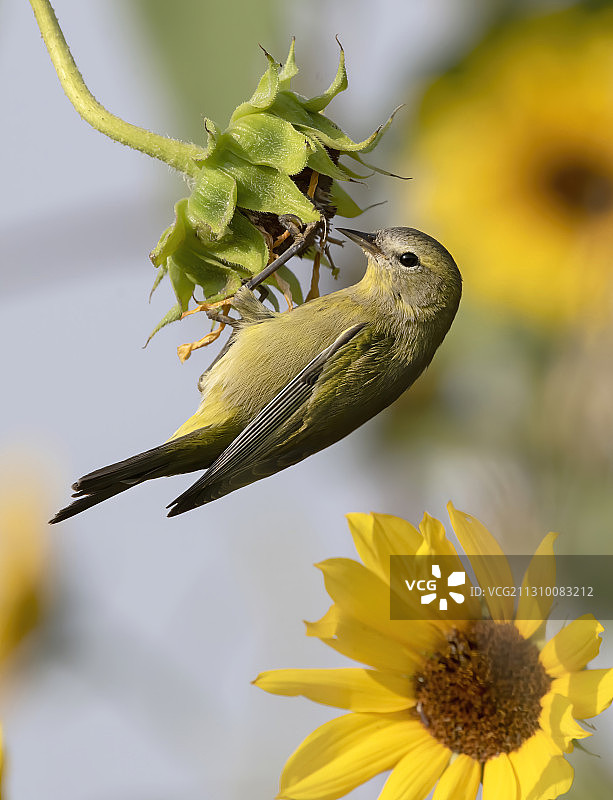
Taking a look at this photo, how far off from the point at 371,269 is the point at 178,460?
0.51 metres

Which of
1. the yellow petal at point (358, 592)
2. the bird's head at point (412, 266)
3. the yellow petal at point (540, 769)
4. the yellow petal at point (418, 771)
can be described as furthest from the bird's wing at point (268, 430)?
the yellow petal at point (540, 769)

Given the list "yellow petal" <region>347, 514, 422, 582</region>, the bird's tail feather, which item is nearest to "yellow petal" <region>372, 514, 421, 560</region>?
"yellow petal" <region>347, 514, 422, 582</region>

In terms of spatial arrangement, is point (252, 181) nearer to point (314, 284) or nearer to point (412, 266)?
point (314, 284)

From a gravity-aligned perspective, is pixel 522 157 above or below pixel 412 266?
above

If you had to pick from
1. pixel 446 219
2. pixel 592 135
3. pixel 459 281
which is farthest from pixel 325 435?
pixel 592 135

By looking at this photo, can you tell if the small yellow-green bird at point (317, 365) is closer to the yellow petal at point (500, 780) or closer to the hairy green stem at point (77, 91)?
the hairy green stem at point (77, 91)

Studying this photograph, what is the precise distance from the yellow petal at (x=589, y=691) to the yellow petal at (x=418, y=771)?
209mm

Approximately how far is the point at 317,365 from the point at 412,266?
0.25m

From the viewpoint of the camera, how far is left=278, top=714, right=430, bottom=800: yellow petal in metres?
1.34

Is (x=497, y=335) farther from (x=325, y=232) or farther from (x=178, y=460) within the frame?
(x=178, y=460)

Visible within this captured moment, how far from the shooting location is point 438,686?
5.22ft

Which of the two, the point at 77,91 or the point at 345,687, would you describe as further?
the point at 345,687

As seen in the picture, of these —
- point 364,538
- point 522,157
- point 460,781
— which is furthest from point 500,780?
point 522,157

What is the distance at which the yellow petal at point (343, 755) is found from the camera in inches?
52.6
